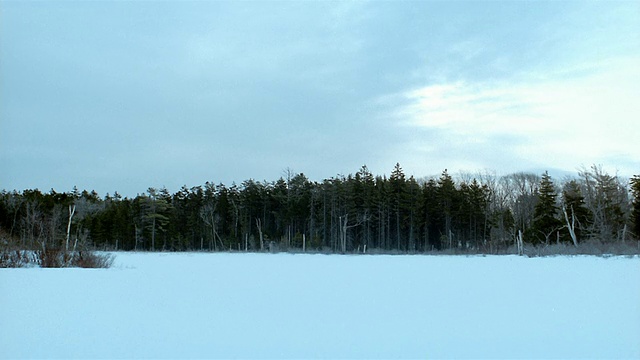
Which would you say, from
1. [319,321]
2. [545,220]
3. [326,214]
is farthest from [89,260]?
[326,214]

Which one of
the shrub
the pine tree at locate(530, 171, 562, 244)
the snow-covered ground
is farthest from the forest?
the snow-covered ground

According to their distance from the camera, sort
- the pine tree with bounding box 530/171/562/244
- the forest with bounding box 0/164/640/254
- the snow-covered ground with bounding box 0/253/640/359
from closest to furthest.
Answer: the snow-covered ground with bounding box 0/253/640/359
the pine tree with bounding box 530/171/562/244
the forest with bounding box 0/164/640/254

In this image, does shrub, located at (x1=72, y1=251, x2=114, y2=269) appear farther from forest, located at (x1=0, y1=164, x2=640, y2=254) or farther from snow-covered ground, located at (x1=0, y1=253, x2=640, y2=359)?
forest, located at (x1=0, y1=164, x2=640, y2=254)

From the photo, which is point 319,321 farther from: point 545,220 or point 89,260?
point 545,220

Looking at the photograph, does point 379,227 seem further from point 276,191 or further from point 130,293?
point 130,293

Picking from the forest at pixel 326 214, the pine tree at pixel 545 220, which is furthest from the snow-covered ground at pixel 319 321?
→ the forest at pixel 326 214

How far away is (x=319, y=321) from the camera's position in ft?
18.3

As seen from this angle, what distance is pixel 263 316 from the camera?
5941 millimetres

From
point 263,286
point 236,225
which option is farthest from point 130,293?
point 236,225

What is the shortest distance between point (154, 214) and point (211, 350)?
168ft

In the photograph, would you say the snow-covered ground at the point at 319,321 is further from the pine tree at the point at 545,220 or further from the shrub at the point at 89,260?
the pine tree at the point at 545,220

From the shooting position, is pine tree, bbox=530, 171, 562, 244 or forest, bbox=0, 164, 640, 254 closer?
pine tree, bbox=530, 171, 562, 244

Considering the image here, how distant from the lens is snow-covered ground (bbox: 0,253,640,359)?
438 centimetres

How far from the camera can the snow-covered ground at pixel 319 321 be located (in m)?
4.38
